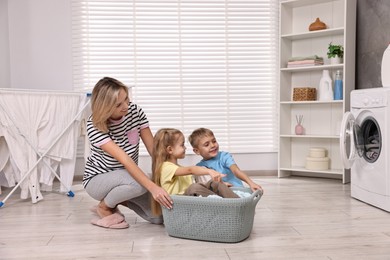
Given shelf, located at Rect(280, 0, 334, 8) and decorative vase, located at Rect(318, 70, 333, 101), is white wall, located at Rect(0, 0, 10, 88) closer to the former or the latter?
shelf, located at Rect(280, 0, 334, 8)

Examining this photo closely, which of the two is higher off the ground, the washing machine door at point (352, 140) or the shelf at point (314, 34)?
the shelf at point (314, 34)

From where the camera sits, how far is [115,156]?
2.15 meters

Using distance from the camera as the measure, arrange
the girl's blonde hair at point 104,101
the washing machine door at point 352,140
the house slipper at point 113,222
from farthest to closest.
Result: the washing machine door at point 352,140 → the house slipper at point 113,222 → the girl's blonde hair at point 104,101

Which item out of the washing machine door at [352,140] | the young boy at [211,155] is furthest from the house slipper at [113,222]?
the washing machine door at [352,140]

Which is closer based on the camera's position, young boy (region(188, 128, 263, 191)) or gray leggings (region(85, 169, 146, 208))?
gray leggings (region(85, 169, 146, 208))

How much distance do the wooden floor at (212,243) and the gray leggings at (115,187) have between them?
0.17 m

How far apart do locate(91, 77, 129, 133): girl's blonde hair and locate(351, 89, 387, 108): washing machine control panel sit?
5.14 ft

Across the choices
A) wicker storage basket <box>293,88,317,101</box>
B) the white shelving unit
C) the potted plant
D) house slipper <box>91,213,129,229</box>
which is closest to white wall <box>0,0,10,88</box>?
house slipper <box>91,213,129,229</box>

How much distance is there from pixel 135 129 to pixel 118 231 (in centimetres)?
57

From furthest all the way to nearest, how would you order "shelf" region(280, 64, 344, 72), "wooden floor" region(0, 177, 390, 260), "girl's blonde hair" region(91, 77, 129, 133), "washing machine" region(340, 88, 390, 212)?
"shelf" region(280, 64, 344, 72)
"washing machine" region(340, 88, 390, 212)
"girl's blonde hair" region(91, 77, 129, 133)
"wooden floor" region(0, 177, 390, 260)

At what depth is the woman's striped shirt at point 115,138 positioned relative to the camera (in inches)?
88.1

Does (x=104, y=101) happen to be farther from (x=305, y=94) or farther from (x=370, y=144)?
(x=305, y=94)

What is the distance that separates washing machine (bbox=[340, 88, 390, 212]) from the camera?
8.53 ft

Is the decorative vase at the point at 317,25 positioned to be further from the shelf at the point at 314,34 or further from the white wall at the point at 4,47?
the white wall at the point at 4,47
